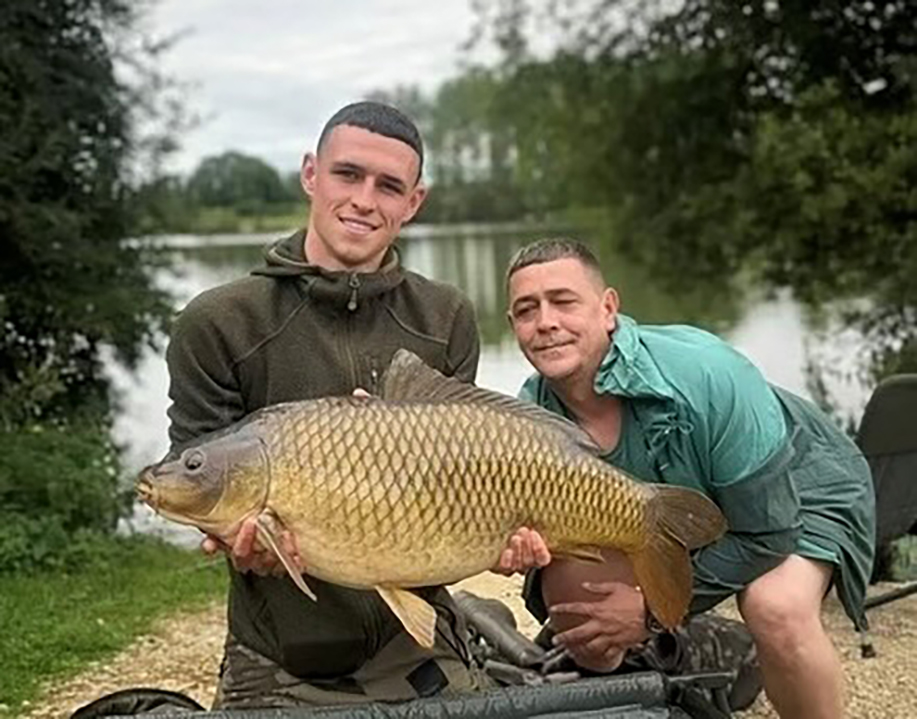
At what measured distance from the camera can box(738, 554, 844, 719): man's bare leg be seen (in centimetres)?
241

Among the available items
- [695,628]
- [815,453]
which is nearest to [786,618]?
[815,453]

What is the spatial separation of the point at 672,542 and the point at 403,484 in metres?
0.46

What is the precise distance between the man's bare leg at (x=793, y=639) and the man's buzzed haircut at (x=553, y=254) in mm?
581

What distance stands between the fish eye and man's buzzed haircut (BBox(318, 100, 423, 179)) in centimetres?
55

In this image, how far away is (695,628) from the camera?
3035 mm

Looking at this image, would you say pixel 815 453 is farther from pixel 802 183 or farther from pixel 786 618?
pixel 802 183

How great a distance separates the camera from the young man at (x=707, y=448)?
2.40 m

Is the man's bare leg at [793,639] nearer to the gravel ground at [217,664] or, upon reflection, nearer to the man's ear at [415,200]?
the man's ear at [415,200]

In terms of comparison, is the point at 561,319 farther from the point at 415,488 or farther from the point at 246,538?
the point at 246,538

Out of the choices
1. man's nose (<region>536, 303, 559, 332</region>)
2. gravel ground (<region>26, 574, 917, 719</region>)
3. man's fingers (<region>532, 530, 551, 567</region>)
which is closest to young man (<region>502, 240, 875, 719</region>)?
man's nose (<region>536, 303, 559, 332</region>)

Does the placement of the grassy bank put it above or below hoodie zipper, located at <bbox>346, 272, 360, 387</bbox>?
below

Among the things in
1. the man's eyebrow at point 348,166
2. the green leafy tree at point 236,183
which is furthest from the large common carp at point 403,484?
the green leafy tree at point 236,183

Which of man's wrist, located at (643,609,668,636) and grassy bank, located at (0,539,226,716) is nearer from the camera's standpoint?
man's wrist, located at (643,609,668,636)

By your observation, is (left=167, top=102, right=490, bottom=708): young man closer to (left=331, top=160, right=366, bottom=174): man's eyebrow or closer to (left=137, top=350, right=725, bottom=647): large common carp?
(left=331, top=160, right=366, bottom=174): man's eyebrow
